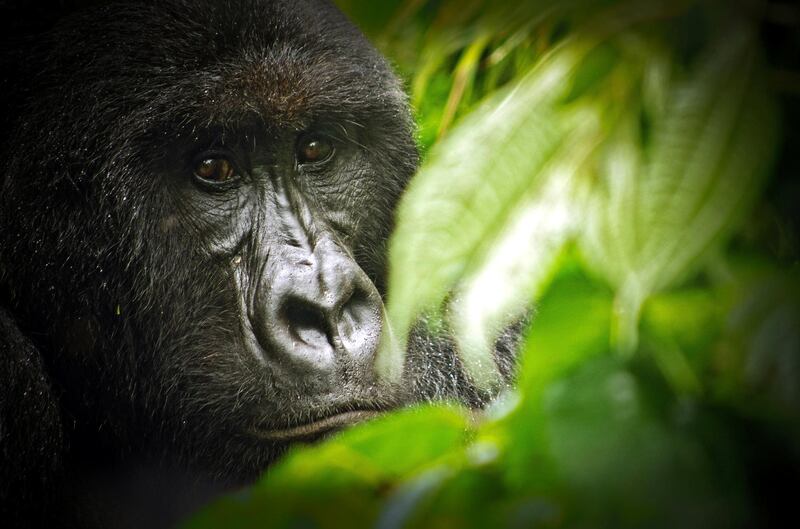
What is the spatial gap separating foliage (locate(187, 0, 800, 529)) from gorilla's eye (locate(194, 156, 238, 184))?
3.74 ft

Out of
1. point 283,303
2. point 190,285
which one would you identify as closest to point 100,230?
point 190,285

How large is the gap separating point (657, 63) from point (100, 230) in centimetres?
135

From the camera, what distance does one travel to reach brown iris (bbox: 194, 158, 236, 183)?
1788 mm

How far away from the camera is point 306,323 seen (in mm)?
1616

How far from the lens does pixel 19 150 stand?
1768mm

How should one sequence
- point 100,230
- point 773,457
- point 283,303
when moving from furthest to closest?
point 100,230 < point 283,303 < point 773,457

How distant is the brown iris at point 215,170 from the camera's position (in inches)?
70.4

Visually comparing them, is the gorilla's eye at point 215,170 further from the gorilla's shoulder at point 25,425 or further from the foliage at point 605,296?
the foliage at point 605,296

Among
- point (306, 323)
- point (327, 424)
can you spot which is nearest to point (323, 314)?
point (306, 323)

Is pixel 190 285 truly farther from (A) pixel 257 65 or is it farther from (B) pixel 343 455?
(B) pixel 343 455

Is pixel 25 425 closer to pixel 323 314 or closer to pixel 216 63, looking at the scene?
pixel 323 314

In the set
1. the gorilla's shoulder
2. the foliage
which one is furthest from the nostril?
the foliage

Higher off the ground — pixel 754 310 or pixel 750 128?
pixel 750 128

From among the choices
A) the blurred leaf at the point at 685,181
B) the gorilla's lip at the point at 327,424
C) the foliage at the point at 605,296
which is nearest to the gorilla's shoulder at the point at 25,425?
the gorilla's lip at the point at 327,424
